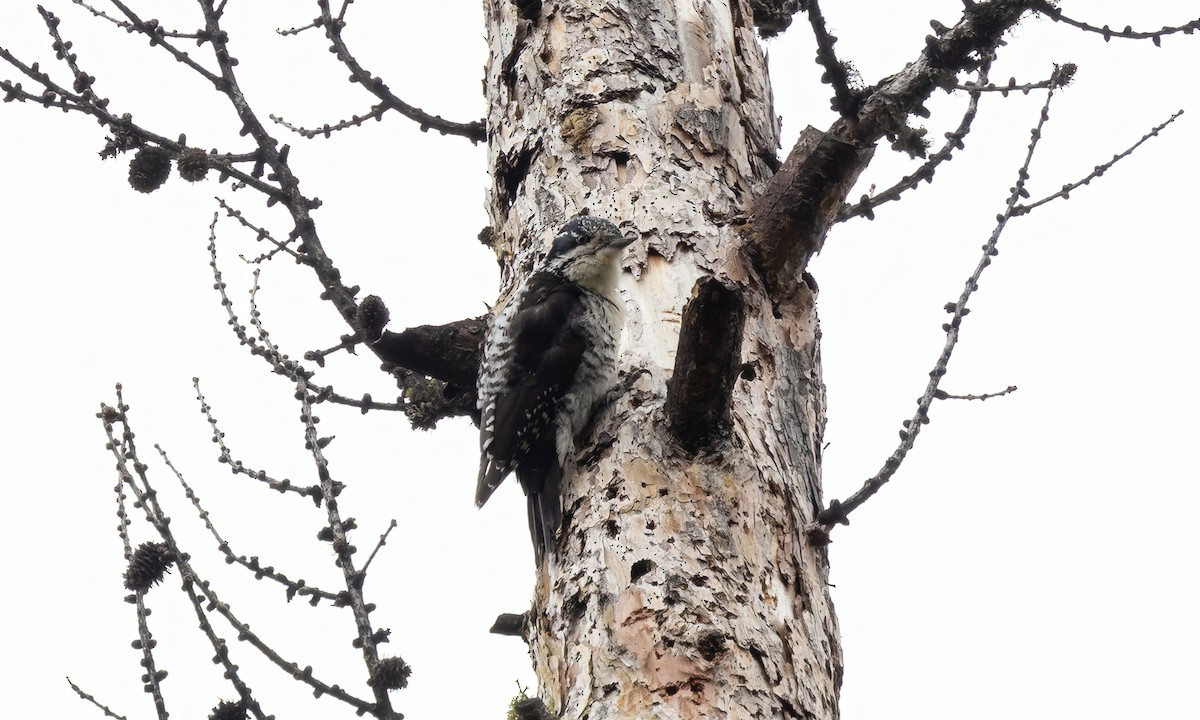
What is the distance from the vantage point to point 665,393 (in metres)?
3.37

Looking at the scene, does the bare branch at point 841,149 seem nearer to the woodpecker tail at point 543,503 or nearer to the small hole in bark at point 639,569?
the woodpecker tail at point 543,503

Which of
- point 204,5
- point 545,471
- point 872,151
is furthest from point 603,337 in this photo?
point 204,5

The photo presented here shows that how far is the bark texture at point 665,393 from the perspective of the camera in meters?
2.72

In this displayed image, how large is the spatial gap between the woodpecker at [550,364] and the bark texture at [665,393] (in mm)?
102

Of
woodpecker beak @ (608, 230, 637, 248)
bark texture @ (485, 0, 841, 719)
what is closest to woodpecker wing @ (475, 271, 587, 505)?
bark texture @ (485, 0, 841, 719)

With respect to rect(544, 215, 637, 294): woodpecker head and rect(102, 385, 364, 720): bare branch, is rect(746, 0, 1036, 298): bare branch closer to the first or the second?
rect(544, 215, 637, 294): woodpecker head

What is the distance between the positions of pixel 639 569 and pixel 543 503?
2.11 ft

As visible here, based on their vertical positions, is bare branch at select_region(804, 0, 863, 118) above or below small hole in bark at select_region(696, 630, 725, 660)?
above

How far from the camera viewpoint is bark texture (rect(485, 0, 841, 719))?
272 centimetres

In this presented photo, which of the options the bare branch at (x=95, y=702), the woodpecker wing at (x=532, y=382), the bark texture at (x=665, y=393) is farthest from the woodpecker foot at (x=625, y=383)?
the bare branch at (x=95, y=702)

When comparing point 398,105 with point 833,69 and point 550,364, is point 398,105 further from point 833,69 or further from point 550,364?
point 833,69

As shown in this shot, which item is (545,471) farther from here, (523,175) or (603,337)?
(523,175)

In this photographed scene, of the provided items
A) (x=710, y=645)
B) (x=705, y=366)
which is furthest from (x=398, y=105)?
(x=710, y=645)

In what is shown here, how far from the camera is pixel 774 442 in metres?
3.29
